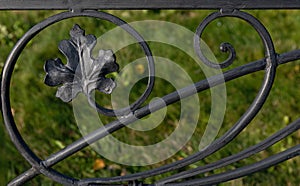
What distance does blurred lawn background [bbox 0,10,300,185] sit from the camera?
8.72ft

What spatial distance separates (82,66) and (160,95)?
1.63m

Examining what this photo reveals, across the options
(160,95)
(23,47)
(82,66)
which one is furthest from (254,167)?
(160,95)

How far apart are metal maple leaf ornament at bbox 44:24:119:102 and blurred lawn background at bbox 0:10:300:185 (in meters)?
A: 1.11

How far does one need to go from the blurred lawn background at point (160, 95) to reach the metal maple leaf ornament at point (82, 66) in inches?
43.7

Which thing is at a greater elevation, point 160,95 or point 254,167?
point 160,95

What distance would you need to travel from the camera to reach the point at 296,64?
3111 mm

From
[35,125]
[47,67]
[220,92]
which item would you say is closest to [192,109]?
[220,92]

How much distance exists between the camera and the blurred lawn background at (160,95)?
2658mm

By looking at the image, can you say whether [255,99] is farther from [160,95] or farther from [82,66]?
[160,95]

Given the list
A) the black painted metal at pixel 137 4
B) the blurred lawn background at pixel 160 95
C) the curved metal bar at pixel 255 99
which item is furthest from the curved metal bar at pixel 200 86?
the blurred lawn background at pixel 160 95

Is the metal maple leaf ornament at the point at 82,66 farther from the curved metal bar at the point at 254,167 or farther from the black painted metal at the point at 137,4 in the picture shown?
the curved metal bar at the point at 254,167

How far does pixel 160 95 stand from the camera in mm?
2934

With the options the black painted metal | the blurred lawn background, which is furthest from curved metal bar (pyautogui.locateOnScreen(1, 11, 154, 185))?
the blurred lawn background

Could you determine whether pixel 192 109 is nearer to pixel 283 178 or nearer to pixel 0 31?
pixel 283 178
